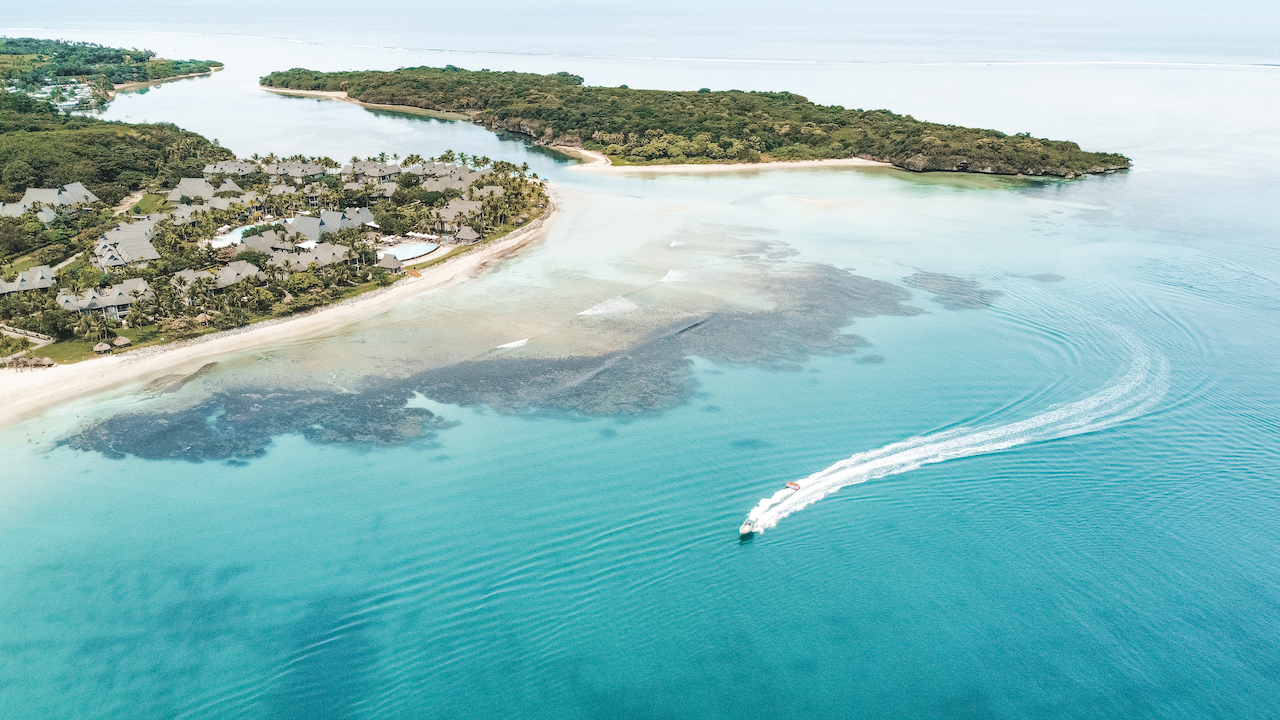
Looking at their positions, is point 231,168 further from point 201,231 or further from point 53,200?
point 201,231

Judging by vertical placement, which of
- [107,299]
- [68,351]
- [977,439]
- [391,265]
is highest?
[977,439]

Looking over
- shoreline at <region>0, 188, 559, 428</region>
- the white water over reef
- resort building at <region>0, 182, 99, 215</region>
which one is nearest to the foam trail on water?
the white water over reef

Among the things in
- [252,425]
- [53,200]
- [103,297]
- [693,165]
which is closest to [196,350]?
[103,297]

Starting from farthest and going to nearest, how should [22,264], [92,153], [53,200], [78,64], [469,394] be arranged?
[78,64] < [92,153] < [53,200] < [22,264] < [469,394]

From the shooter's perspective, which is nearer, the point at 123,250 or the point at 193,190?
the point at 123,250

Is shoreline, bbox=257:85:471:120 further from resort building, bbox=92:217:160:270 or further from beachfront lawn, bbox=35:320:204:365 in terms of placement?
beachfront lawn, bbox=35:320:204:365

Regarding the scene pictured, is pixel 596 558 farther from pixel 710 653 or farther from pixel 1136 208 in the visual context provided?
pixel 1136 208

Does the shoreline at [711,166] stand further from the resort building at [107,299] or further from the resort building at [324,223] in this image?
the resort building at [107,299]
